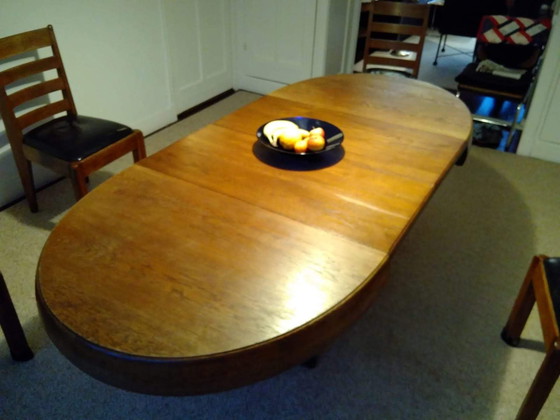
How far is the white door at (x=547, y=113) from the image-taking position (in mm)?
2674

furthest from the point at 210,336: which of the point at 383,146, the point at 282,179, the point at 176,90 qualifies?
the point at 176,90

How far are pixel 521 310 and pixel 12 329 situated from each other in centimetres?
177

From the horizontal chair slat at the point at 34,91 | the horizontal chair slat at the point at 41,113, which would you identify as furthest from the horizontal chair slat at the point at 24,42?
the horizontal chair slat at the point at 41,113

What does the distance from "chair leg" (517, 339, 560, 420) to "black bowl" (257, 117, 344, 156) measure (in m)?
0.89

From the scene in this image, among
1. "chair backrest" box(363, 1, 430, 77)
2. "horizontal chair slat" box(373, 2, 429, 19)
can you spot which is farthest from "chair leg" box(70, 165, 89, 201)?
"horizontal chair slat" box(373, 2, 429, 19)

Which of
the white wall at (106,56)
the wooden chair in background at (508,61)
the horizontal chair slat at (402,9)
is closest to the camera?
the white wall at (106,56)

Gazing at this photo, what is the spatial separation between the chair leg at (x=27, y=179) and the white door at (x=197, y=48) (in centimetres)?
144

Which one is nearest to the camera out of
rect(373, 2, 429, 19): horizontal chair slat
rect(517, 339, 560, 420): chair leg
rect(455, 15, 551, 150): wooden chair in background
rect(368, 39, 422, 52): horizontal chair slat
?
rect(517, 339, 560, 420): chair leg

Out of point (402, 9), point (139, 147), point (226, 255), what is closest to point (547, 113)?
point (402, 9)

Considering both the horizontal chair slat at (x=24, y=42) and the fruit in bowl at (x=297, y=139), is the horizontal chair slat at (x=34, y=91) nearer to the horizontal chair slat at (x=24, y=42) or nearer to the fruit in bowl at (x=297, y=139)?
the horizontal chair slat at (x=24, y=42)

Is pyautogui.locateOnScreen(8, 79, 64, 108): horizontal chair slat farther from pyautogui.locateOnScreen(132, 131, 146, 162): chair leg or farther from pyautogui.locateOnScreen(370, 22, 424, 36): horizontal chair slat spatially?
pyautogui.locateOnScreen(370, 22, 424, 36): horizontal chair slat

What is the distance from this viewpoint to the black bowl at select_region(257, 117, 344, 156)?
150cm

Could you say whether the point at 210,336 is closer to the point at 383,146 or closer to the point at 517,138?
the point at 383,146

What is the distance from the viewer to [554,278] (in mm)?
1335
